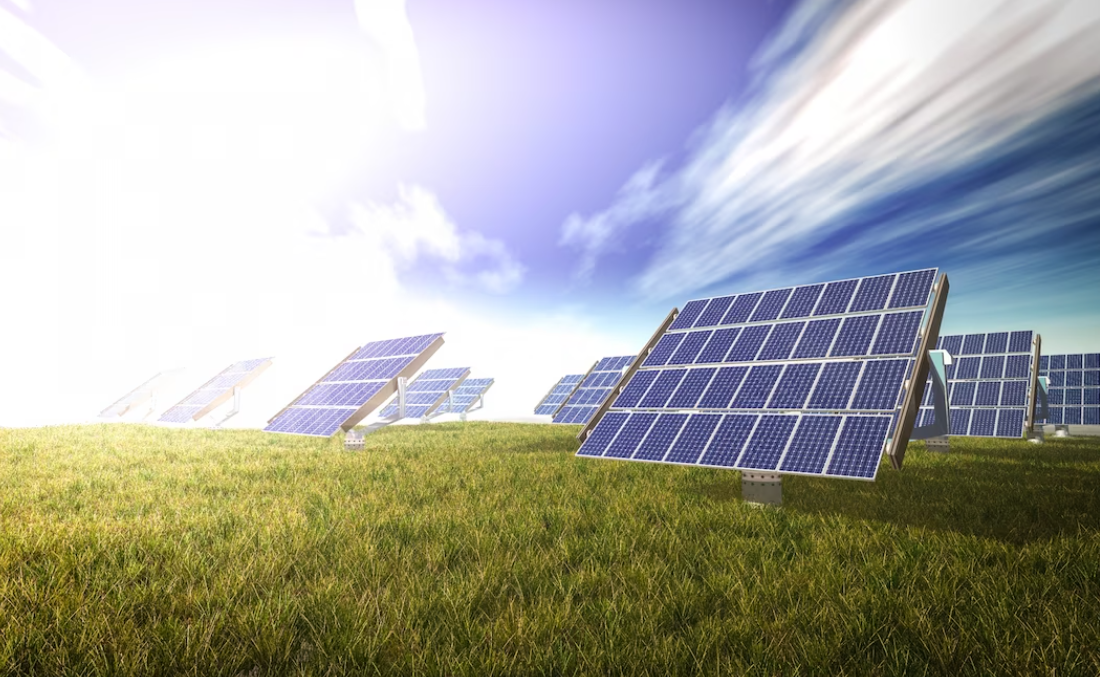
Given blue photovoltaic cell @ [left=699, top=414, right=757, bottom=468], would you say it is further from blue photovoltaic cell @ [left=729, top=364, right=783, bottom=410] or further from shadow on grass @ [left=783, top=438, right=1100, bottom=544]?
shadow on grass @ [left=783, top=438, right=1100, bottom=544]

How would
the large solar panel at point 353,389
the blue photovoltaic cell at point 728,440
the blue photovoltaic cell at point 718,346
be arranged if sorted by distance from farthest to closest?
the large solar panel at point 353,389 < the blue photovoltaic cell at point 718,346 < the blue photovoltaic cell at point 728,440

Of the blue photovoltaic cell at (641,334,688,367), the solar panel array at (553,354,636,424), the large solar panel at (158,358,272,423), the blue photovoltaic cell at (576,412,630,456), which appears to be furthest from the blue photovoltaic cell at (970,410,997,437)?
the large solar panel at (158,358,272,423)

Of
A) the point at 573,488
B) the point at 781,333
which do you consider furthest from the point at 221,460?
the point at 781,333

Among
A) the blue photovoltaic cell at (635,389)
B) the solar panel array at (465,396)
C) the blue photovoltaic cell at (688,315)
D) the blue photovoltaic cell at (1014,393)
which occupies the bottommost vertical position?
the blue photovoltaic cell at (635,389)

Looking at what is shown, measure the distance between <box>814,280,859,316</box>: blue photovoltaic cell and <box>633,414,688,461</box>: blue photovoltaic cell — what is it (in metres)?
3.98

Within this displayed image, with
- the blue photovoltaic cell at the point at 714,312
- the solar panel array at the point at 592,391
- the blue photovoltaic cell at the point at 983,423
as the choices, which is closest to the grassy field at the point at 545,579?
the blue photovoltaic cell at the point at 714,312

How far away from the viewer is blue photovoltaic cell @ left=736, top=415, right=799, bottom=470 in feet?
26.5

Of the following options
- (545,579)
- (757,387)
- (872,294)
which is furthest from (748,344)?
(545,579)

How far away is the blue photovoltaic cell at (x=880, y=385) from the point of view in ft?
26.5

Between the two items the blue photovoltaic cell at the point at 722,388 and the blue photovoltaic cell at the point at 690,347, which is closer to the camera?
the blue photovoltaic cell at the point at 722,388

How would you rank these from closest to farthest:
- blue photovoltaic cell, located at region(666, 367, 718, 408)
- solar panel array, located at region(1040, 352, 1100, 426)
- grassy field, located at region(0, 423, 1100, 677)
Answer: grassy field, located at region(0, 423, 1100, 677), blue photovoltaic cell, located at region(666, 367, 718, 408), solar panel array, located at region(1040, 352, 1100, 426)

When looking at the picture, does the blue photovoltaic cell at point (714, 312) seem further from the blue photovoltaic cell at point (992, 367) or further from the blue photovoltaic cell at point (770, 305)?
the blue photovoltaic cell at point (992, 367)

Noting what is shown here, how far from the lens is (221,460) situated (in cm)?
1364

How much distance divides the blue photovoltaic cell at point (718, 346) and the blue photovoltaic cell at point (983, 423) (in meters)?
15.5
